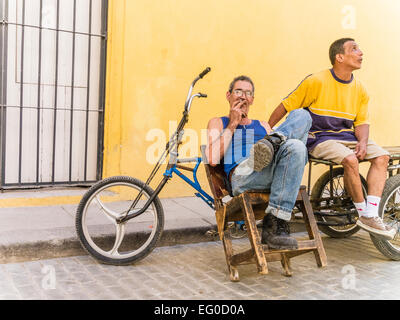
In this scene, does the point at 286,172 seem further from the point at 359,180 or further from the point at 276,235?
the point at 359,180

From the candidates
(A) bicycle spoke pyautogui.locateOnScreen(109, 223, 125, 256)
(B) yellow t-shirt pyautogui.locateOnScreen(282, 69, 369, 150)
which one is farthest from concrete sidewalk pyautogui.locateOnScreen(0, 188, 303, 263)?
(B) yellow t-shirt pyautogui.locateOnScreen(282, 69, 369, 150)

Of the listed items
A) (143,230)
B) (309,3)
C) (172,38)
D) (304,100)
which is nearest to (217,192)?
(143,230)

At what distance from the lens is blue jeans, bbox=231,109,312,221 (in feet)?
11.0

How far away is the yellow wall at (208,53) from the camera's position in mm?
5594

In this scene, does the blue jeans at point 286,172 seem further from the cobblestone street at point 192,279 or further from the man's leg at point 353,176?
the man's leg at point 353,176

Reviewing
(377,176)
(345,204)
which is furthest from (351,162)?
(345,204)

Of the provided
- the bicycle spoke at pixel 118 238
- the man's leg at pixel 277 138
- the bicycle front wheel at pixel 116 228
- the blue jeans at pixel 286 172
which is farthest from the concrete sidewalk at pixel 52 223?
the man's leg at pixel 277 138

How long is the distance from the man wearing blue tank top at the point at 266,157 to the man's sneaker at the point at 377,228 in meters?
A: 1.01

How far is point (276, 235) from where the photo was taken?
11.1 ft

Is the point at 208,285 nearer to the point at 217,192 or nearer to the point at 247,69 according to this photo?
the point at 217,192

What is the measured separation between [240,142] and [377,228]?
54.2 inches

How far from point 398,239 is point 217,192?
1890mm

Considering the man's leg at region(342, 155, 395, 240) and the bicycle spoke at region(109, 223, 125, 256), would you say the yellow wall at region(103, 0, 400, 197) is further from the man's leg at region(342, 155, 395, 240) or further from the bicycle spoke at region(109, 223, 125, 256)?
the man's leg at region(342, 155, 395, 240)

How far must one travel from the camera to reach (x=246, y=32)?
20.5 ft
